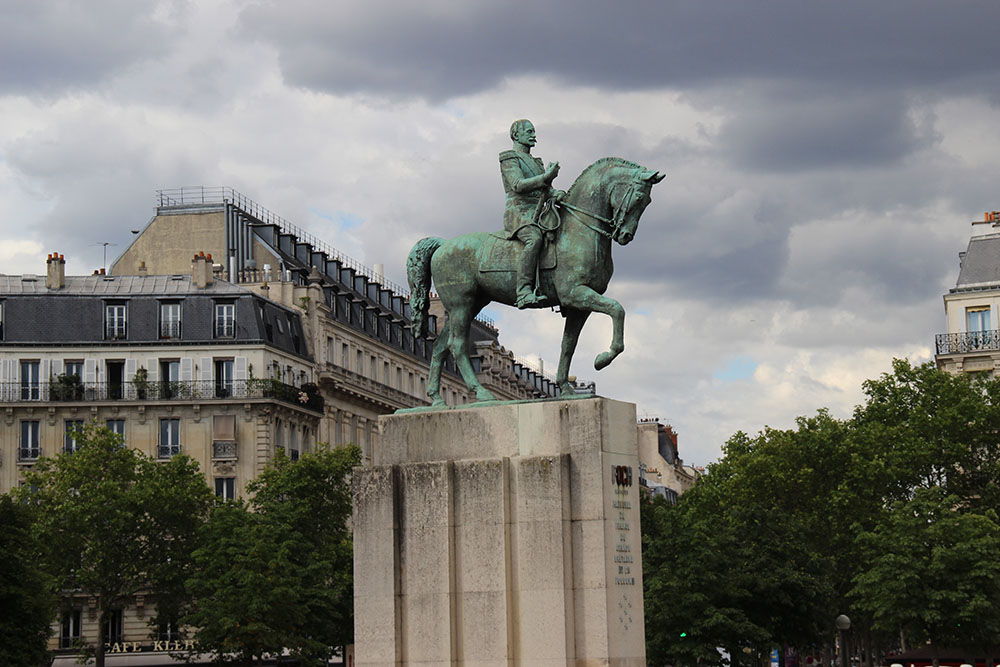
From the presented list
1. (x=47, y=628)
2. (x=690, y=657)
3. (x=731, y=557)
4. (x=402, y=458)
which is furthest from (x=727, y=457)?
(x=402, y=458)

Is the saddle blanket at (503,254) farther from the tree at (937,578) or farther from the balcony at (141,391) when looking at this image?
the balcony at (141,391)

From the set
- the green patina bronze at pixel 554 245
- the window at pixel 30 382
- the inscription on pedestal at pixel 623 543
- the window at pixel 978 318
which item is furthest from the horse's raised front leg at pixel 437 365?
the window at pixel 978 318

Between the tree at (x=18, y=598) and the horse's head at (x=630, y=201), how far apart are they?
99.5ft

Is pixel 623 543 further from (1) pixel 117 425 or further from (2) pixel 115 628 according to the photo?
(1) pixel 117 425

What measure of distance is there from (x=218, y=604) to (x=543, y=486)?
3810 cm

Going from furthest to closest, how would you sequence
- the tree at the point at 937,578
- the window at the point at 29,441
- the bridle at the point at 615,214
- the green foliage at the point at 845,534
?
the window at the point at 29,441 < the tree at the point at 937,578 < the green foliage at the point at 845,534 < the bridle at the point at 615,214

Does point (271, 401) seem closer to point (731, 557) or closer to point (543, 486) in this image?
point (731, 557)

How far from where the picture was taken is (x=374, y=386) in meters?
97.3

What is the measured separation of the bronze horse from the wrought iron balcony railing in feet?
192

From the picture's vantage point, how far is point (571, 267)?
23.5 m

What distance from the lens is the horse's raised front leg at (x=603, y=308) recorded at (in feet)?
75.6

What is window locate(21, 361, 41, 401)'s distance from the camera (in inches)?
3174

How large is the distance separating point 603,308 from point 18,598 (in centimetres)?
3123

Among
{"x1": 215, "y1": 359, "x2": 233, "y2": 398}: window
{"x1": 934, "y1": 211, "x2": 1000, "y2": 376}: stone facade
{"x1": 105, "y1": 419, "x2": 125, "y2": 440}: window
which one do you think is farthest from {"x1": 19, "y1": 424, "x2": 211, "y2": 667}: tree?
{"x1": 934, "y1": 211, "x2": 1000, "y2": 376}: stone facade
